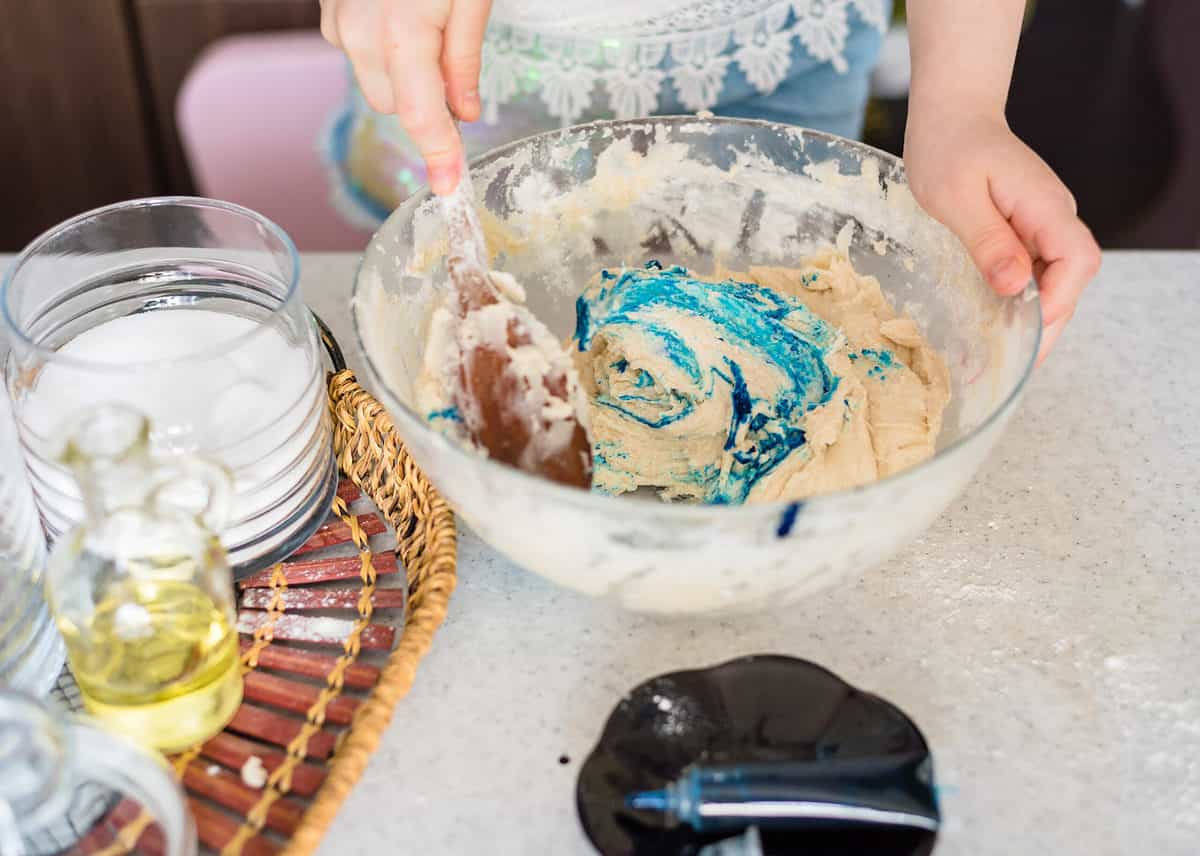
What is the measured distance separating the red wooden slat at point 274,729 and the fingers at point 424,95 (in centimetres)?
38

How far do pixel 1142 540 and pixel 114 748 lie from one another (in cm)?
70

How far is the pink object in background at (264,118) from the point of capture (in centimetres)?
171

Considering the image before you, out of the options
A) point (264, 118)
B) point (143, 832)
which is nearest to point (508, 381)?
point (143, 832)

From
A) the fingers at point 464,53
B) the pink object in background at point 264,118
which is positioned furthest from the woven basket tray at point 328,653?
the pink object in background at point 264,118

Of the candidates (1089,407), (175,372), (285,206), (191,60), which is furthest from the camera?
(191,60)

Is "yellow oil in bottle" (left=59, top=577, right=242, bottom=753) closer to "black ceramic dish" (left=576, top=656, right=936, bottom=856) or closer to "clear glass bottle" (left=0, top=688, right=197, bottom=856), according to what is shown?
"clear glass bottle" (left=0, top=688, right=197, bottom=856)

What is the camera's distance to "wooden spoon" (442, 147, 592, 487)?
76 cm

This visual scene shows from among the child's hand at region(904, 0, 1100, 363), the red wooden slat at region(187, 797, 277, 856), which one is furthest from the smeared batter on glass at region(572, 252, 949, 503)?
the red wooden slat at region(187, 797, 277, 856)

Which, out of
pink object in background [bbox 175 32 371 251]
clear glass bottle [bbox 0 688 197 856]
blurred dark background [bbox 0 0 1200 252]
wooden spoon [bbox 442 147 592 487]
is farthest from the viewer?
blurred dark background [bbox 0 0 1200 252]

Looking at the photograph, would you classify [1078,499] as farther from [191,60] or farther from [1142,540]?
[191,60]

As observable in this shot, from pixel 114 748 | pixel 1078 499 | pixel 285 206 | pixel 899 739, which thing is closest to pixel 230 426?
pixel 114 748

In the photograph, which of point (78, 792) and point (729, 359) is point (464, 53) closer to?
point (729, 359)

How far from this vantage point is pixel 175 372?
0.69 metres

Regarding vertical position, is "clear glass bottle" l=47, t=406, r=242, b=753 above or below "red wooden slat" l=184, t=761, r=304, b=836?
above
